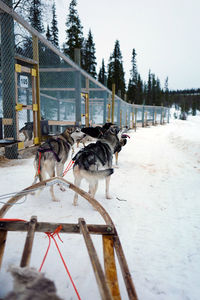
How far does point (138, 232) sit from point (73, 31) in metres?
26.1

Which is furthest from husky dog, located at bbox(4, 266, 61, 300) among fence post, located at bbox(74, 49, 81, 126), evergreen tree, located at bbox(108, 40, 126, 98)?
evergreen tree, located at bbox(108, 40, 126, 98)

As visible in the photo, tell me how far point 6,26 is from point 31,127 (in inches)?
103

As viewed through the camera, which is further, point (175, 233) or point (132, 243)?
point (175, 233)

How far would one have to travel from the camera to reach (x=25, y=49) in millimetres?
5293

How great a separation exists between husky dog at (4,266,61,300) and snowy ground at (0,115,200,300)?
1.86 feet

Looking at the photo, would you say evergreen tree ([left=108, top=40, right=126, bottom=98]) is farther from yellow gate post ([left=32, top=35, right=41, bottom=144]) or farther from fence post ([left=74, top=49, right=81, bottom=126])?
yellow gate post ([left=32, top=35, right=41, bottom=144])

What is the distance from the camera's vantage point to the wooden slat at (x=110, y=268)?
1175 millimetres

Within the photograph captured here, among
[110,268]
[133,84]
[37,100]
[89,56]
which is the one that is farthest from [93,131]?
[133,84]

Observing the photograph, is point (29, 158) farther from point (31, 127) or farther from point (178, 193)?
point (178, 193)

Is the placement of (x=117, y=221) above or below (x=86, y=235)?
below

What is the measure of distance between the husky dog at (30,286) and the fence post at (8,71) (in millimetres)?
4375

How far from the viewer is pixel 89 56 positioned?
29688 millimetres

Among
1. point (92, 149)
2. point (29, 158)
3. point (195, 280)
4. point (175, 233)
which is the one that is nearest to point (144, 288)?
A: point (195, 280)

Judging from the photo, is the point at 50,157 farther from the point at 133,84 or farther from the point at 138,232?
the point at 133,84
